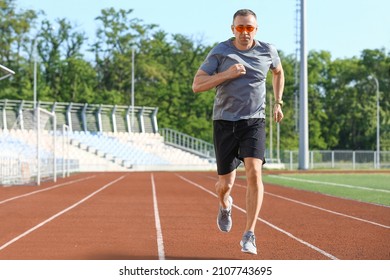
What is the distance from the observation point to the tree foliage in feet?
213

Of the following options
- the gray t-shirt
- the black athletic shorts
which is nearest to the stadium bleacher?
the black athletic shorts

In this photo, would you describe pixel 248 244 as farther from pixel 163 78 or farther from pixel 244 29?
pixel 163 78

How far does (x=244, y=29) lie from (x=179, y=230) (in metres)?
4.72

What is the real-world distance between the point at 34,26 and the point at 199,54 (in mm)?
16544

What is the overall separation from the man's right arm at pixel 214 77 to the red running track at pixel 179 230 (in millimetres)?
1611

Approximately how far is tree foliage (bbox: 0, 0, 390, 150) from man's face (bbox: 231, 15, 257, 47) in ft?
183

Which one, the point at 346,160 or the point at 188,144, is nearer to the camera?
the point at 346,160

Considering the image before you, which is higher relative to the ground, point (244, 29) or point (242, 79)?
point (244, 29)

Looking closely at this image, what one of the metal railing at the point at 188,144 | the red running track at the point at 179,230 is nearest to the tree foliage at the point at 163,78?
the metal railing at the point at 188,144

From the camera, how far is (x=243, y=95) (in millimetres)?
6758

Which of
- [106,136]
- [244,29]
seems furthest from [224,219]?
[106,136]

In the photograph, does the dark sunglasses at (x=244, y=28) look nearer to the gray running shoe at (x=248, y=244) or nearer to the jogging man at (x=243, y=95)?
the jogging man at (x=243, y=95)
